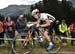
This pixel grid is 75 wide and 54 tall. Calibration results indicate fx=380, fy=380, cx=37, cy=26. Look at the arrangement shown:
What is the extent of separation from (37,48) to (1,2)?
12.6 feet

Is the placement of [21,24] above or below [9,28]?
above

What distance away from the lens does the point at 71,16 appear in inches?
690

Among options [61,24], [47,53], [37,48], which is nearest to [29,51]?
[47,53]

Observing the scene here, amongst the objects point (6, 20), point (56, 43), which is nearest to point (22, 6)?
point (6, 20)

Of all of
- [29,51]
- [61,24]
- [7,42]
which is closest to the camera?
[29,51]

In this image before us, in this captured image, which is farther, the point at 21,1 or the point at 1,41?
the point at 21,1

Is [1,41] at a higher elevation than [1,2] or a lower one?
lower

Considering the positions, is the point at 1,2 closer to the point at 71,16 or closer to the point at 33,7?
the point at 33,7

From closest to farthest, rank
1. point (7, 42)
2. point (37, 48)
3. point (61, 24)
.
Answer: point (37, 48), point (7, 42), point (61, 24)

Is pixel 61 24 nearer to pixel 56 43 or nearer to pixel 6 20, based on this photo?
pixel 6 20

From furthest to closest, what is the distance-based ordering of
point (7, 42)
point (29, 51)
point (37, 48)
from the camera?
point (7, 42)
point (37, 48)
point (29, 51)

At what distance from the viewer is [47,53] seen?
11.7 metres

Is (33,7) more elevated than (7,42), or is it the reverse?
(33,7)

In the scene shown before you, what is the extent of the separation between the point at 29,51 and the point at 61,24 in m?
5.54
